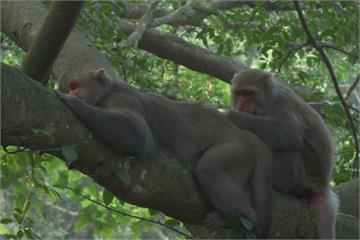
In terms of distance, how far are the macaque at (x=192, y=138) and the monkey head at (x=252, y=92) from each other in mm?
665

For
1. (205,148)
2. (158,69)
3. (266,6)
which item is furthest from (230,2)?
(205,148)

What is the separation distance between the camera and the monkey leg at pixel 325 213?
14.3 feet

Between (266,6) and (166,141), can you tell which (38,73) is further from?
(266,6)

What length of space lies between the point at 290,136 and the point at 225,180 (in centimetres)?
98

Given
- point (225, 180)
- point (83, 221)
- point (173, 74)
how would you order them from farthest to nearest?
point (173, 74)
point (83, 221)
point (225, 180)

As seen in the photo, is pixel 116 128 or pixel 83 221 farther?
pixel 83 221

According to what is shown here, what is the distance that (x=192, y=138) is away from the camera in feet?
14.4

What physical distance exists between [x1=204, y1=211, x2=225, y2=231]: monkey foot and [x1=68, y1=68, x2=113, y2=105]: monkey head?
3.91ft

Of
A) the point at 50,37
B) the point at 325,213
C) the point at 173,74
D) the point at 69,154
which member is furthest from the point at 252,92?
the point at 173,74

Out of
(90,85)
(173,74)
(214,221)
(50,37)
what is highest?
(50,37)

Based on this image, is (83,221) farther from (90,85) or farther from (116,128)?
(116,128)

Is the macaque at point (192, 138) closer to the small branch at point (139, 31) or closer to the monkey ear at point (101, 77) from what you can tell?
the monkey ear at point (101, 77)

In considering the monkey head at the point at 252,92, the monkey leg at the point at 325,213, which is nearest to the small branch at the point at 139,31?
the monkey head at the point at 252,92

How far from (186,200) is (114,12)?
3.72 m
